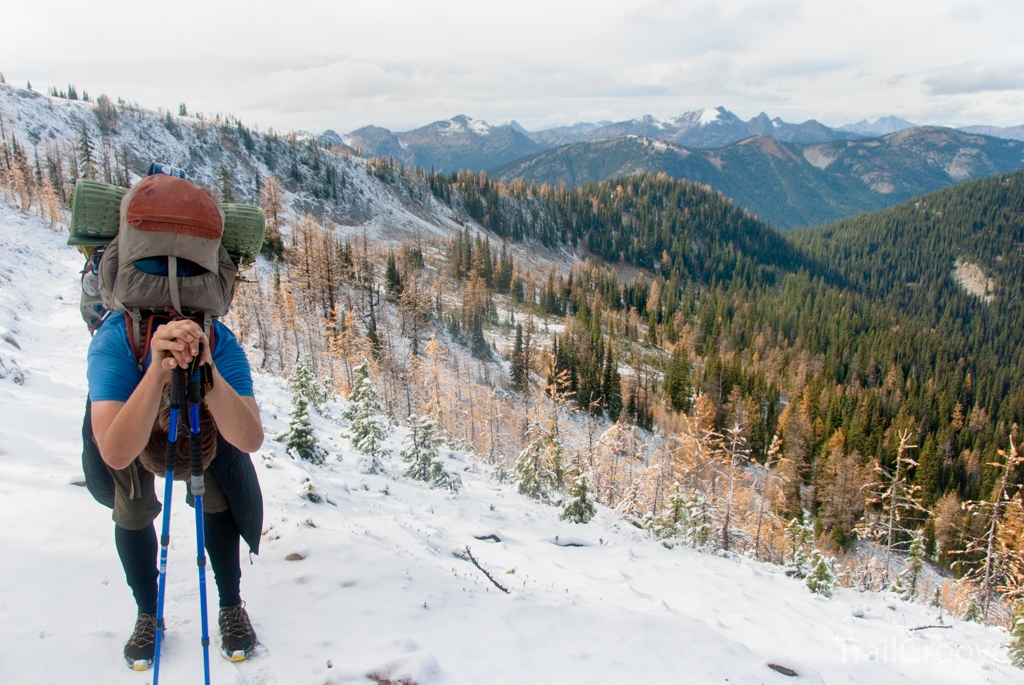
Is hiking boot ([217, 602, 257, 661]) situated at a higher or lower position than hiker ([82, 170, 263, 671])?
lower

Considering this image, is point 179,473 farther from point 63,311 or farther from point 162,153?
point 162,153

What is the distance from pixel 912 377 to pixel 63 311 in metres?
127

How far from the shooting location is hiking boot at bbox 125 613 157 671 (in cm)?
314

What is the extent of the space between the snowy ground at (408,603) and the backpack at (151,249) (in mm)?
2304

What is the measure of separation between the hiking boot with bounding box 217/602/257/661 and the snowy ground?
0.37 ft

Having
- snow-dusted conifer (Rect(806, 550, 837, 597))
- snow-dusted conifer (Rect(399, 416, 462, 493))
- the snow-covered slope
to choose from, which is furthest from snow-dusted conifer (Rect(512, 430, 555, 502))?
the snow-covered slope

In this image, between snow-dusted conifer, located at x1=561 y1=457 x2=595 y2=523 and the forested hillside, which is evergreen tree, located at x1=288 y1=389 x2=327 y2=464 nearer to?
the forested hillside

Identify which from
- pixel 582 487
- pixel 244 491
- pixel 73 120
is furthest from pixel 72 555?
pixel 73 120

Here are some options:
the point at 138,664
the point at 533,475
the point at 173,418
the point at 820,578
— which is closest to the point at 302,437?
the point at 533,475

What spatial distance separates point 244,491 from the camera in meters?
3.42

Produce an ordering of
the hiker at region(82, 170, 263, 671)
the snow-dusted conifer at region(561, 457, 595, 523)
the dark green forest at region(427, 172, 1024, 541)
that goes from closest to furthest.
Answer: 1. the hiker at region(82, 170, 263, 671)
2. the snow-dusted conifer at region(561, 457, 595, 523)
3. the dark green forest at region(427, 172, 1024, 541)

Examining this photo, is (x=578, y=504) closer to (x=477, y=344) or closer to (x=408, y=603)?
(x=408, y=603)

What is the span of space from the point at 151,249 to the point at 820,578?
14.8 m

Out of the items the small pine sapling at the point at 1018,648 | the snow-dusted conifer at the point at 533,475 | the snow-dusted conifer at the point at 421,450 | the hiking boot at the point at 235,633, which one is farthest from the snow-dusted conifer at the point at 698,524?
the hiking boot at the point at 235,633
